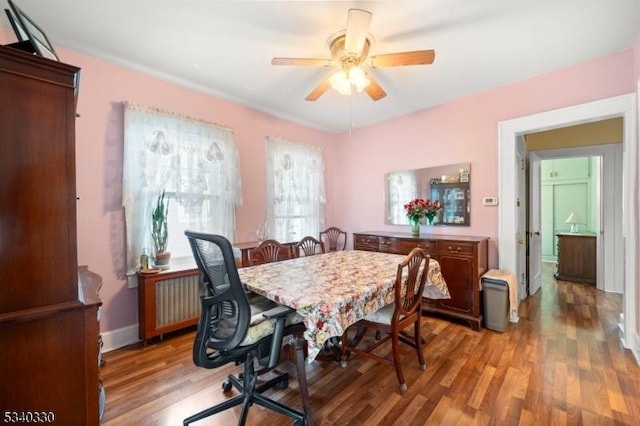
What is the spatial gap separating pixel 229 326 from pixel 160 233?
1.62 metres

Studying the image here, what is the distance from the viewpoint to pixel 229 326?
147 cm

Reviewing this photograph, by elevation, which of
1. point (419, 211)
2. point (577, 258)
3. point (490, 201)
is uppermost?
point (490, 201)

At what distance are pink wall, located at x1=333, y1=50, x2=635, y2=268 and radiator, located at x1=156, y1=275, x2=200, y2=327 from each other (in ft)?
8.88

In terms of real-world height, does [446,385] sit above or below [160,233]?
below

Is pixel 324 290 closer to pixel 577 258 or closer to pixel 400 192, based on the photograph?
pixel 400 192

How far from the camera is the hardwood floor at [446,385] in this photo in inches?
63.1

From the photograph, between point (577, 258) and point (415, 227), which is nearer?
point (415, 227)

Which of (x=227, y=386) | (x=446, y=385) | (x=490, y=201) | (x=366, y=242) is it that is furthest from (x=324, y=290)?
(x=490, y=201)

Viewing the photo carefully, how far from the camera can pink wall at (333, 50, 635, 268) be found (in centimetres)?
251

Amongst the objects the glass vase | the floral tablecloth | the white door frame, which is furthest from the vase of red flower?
the floral tablecloth

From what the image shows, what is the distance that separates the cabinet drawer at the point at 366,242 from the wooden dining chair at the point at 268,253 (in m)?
1.33

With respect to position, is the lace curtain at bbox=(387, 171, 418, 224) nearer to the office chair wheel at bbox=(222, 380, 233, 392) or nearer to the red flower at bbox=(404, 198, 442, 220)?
the red flower at bbox=(404, 198, 442, 220)

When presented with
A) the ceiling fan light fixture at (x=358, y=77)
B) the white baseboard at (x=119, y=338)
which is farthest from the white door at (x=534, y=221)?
the white baseboard at (x=119, y=338)

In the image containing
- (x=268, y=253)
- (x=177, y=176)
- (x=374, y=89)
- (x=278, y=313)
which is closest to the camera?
(x=278, y=313)
